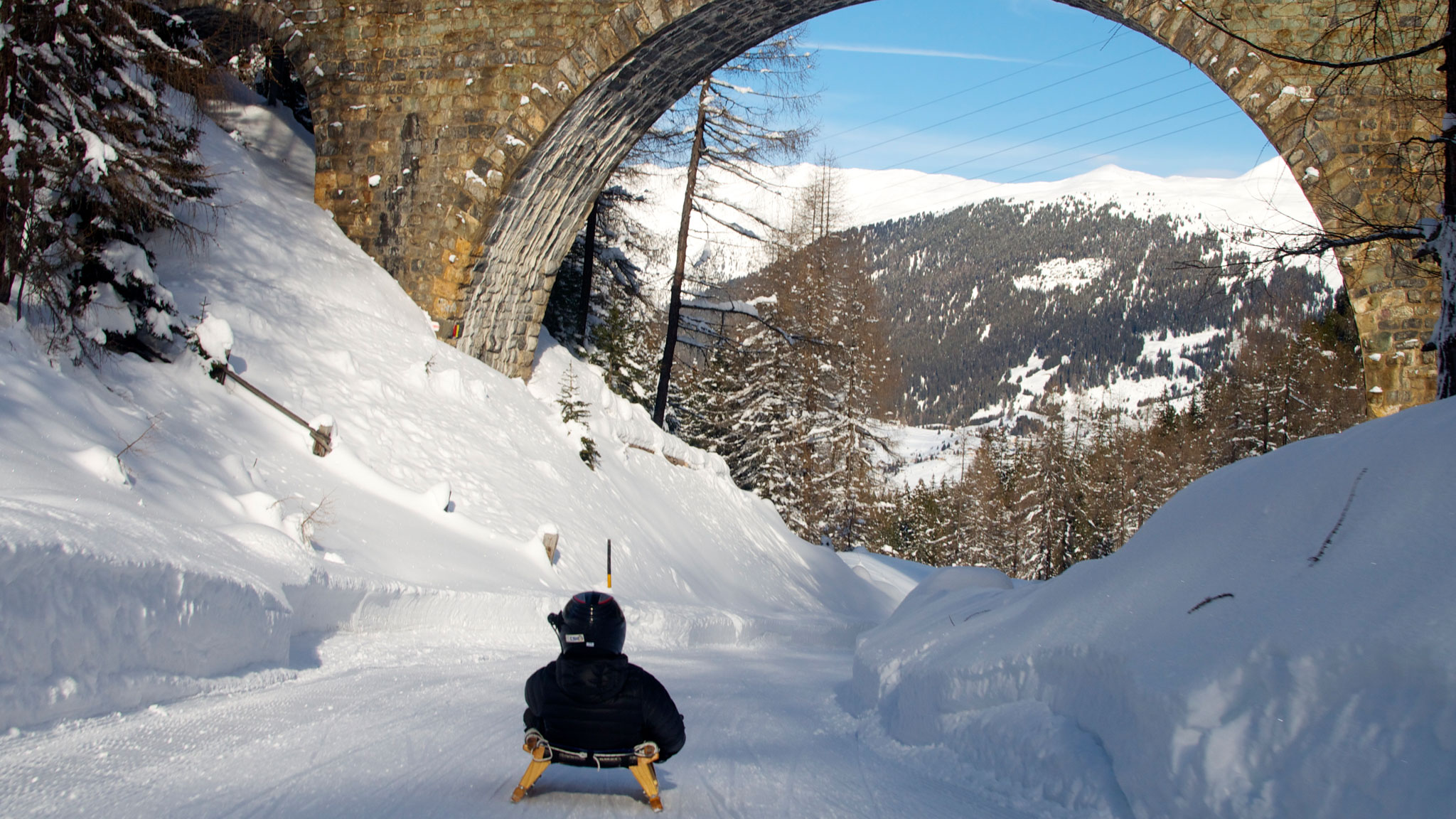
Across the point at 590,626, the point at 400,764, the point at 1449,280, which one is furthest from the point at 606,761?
the point at 1449,280

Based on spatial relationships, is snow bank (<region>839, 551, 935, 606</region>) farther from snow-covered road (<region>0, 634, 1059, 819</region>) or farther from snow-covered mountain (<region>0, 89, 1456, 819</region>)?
snow-covered road (<region>0, 634, 1059, 819</region>)

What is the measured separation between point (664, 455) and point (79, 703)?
12646 mm

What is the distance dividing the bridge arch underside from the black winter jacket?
23.4 feet

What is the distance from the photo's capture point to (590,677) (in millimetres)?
3209

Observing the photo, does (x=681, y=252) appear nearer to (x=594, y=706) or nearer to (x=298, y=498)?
(x=298, y=498)

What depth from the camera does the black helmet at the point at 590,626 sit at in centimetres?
322

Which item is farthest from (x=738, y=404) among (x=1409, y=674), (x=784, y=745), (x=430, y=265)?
(x=1409, y=674)

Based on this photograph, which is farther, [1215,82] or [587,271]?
[587,271]

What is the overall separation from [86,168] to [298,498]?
2.88 m

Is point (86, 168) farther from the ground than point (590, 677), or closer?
farther from the ground

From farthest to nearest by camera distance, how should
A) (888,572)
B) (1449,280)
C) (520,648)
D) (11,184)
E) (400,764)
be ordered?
(888,572), (520,648), (11,184), (1449,280), (400,764)

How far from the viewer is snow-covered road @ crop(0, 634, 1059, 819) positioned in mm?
3080

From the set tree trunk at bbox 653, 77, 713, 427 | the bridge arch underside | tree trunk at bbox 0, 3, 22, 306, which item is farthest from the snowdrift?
tree trunk at bbox 653, 77, 713, 427

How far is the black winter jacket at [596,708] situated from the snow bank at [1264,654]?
147 cm
